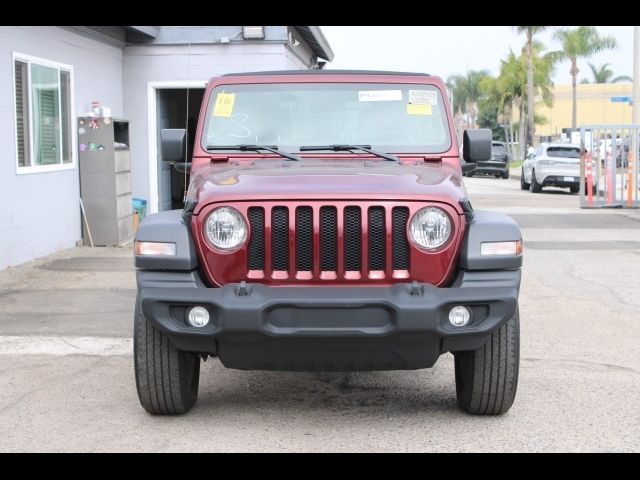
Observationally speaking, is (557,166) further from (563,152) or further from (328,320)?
(328,320)

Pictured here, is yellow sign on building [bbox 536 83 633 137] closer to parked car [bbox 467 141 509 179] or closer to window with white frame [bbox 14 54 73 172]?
parked car [bbox 467 141 509 179]

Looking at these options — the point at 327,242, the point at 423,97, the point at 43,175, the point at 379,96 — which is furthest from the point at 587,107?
the point at 327,242

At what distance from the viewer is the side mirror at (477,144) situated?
21.3 feet

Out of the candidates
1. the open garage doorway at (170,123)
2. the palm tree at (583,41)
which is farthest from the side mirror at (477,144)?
the palm tree at (583,41)

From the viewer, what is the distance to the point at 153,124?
54.6ft

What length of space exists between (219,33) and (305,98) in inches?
411

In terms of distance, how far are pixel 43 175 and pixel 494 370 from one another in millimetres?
8809

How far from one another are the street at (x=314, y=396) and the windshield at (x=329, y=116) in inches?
61.1

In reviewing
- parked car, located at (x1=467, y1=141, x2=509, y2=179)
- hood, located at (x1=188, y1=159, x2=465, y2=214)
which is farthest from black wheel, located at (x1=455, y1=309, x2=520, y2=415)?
parked car, located at (x1=467, y1=141, x2=509, y2=179)

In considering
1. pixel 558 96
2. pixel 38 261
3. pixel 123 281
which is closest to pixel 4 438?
pixel 123 281

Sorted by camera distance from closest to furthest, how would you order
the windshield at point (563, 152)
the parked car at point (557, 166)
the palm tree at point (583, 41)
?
the parked car at point (557, 166), the windshield at point (563, 152), the palm tree at point (583, 41)

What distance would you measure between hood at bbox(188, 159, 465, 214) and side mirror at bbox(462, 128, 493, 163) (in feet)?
2.52

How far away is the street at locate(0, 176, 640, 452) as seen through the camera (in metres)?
4.99

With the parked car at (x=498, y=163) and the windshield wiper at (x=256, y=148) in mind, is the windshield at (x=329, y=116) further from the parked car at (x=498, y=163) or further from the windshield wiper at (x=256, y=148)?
the parked car at (x=498, y=163)
